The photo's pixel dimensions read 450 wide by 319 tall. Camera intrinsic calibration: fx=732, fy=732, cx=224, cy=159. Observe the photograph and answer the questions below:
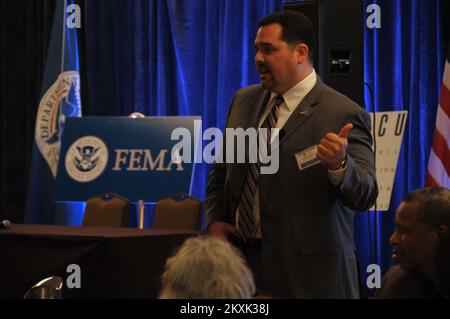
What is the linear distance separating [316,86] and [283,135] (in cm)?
24

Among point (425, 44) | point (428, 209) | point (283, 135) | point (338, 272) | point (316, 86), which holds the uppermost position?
point (425, 44)

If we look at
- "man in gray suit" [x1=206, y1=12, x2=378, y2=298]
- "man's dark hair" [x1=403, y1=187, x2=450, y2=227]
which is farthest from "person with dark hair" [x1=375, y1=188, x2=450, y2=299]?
"man in gray suit" [x1=206, y1=12, x2=378, y2=298]

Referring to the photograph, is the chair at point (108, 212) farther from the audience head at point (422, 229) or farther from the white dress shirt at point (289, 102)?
the audience head at point (422, 229)

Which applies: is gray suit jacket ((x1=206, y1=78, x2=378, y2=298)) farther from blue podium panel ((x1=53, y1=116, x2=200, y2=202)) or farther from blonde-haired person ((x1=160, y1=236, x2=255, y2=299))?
blue podium panel ((x1=53, y1=116, x2=200, y2=202))

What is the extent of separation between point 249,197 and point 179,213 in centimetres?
305

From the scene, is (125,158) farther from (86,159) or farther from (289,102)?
(289,102)

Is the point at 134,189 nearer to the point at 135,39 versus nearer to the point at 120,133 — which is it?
the point at 120,133

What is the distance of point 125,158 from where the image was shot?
6578 millimetres

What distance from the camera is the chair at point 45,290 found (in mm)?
1877

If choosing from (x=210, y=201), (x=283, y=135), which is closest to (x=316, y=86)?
(x=283, y=135)

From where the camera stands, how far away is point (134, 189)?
646 cm

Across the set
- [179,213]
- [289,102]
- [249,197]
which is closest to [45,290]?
[249,197]

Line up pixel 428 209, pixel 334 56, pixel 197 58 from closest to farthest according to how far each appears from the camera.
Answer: pixel 428 209, pixel 334 56, pixel 197 58

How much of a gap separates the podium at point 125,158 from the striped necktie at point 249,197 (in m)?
3.65
